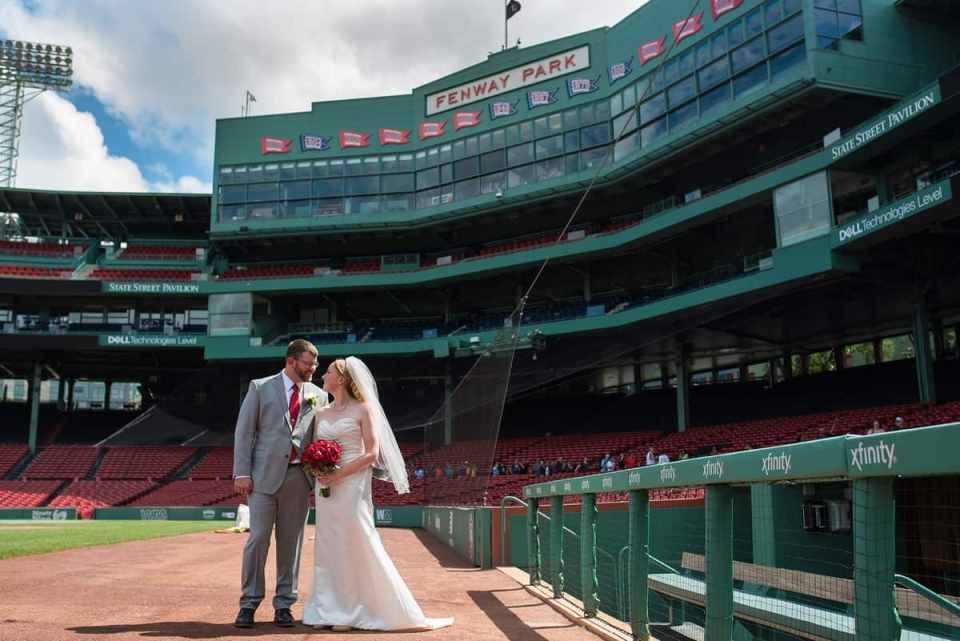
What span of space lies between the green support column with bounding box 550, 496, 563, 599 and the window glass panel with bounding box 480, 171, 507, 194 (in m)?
31.5

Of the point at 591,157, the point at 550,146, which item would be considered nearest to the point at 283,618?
the point at 591,157

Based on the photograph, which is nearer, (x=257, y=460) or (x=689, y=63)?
(x=257, y=460)

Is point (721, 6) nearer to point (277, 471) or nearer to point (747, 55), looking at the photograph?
point (747, 55)

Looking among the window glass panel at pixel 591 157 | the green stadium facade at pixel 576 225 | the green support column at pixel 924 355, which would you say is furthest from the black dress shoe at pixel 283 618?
the window glass panel at pixel 591 157

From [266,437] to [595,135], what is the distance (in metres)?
32.2

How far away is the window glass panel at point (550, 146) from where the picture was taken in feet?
122

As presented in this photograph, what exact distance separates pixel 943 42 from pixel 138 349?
39.3 metres

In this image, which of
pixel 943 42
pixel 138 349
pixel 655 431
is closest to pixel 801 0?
pixel 943 42

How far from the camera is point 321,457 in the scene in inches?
228

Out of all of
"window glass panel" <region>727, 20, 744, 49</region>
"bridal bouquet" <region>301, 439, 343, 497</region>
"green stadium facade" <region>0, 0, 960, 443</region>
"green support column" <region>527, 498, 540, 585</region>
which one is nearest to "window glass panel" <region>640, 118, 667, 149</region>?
"green stadium facade" <region>0, 0, 960, 443</region>

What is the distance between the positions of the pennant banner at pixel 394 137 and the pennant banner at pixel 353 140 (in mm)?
989

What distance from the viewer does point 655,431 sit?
32906 mm

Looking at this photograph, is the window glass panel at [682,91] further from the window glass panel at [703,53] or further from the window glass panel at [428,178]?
the window glass panel at [428,178]

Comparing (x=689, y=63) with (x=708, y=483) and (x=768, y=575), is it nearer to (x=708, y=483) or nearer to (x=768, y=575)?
(x=768, y=575)
